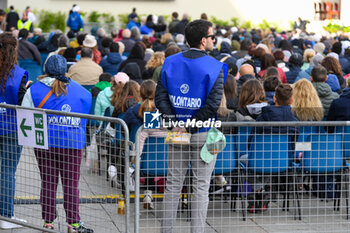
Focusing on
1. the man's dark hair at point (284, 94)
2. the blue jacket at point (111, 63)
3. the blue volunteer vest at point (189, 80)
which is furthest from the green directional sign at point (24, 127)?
the blue jacket at point (111, 63)

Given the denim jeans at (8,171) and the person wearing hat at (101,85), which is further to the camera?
the person wearing hat at (101,85)

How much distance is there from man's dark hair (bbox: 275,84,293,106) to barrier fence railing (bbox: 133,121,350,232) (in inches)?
16.2

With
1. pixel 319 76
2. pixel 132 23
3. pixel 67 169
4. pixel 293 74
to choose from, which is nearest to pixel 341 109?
pixel 319 76

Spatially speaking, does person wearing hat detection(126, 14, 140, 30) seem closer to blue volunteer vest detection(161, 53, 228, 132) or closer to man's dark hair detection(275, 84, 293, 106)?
man's dark hair detection(275, 84, 293, 106)

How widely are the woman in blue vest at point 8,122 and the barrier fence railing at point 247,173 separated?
1.23 m

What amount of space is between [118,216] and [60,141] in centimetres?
84

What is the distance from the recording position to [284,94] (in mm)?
6980

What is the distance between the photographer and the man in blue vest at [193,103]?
5258 mm

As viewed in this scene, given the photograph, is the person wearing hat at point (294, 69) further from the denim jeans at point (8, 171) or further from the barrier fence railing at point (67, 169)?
the denim jeans at point (8, 171)

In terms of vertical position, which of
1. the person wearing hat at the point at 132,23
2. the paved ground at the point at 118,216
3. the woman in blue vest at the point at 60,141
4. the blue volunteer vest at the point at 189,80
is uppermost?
the person wearing hat at the point at 132,23

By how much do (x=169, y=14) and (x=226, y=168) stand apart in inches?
1127

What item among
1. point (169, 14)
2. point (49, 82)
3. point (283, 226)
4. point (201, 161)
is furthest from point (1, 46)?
point (169, 14)

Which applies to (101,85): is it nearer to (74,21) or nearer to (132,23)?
(132,23)

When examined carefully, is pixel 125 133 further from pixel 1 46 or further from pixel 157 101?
pixel 1 46
